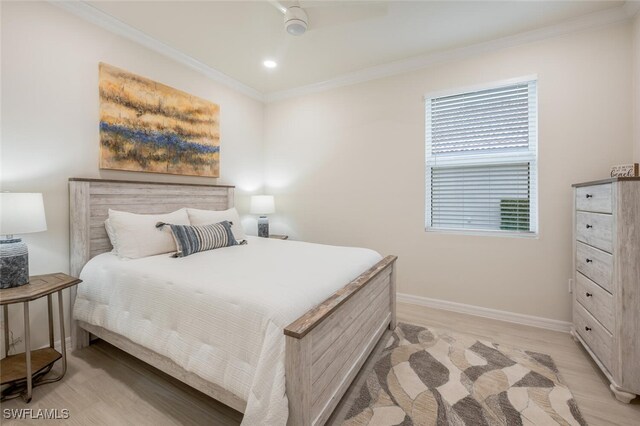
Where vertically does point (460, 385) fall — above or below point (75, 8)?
below

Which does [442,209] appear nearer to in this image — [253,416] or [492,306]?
[492,306]

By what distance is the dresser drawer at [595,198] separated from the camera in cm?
179

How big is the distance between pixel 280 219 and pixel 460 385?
2965mm

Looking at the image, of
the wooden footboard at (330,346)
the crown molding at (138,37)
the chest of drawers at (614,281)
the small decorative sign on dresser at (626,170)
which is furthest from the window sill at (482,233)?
the crown molding at (138,37)

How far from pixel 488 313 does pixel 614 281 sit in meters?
1.26

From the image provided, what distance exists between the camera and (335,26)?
8.25 feet

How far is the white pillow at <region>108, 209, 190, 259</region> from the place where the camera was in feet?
7.11

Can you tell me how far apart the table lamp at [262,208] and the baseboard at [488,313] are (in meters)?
1.90

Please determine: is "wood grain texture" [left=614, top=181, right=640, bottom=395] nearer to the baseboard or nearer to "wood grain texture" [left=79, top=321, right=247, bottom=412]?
the baseboard

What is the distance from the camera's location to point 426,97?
10.0ft

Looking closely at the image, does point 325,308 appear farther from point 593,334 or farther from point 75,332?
point 75,332

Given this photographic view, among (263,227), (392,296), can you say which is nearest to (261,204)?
(263,227)

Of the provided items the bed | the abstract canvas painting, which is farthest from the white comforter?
the abstract canvas painting

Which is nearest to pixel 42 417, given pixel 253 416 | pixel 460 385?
pixel 253 416
